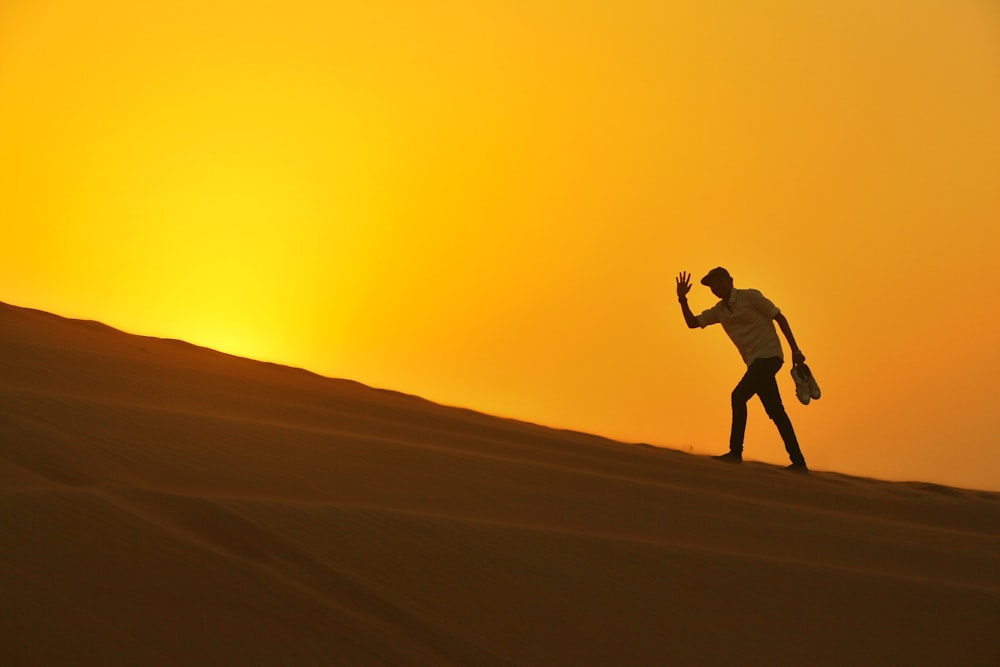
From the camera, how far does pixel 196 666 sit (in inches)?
71.1

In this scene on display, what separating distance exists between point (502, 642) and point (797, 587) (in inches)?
44.9

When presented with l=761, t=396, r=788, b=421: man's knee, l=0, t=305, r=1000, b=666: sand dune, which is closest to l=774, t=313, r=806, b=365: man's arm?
l=761, t=396, r=788, b=421: man's knee

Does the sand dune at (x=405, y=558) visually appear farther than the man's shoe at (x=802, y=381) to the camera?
No

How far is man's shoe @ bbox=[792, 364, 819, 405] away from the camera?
7207 millimetres

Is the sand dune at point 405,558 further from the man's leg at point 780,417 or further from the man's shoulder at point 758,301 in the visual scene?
the man's shoulder at point 758,301

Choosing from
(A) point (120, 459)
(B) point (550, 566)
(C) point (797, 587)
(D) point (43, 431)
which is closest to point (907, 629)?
(C) point (797, 587)

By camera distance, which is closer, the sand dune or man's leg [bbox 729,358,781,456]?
the sand dune

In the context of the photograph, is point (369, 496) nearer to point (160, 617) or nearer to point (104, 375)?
point (160, 617)

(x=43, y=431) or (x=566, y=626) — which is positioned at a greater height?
(x=43, y=431)

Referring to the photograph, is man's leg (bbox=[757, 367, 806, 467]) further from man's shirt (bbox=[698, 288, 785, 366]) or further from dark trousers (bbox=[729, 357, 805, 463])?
man's shirt (bbox=[698, 288, 785, 366])

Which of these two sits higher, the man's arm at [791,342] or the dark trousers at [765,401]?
the man's arm at [791,342]

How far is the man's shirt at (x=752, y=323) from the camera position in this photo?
737 cm

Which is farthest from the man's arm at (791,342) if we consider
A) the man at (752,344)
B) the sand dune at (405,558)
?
the sand dune at (405,558)

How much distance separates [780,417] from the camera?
7.25 meters
